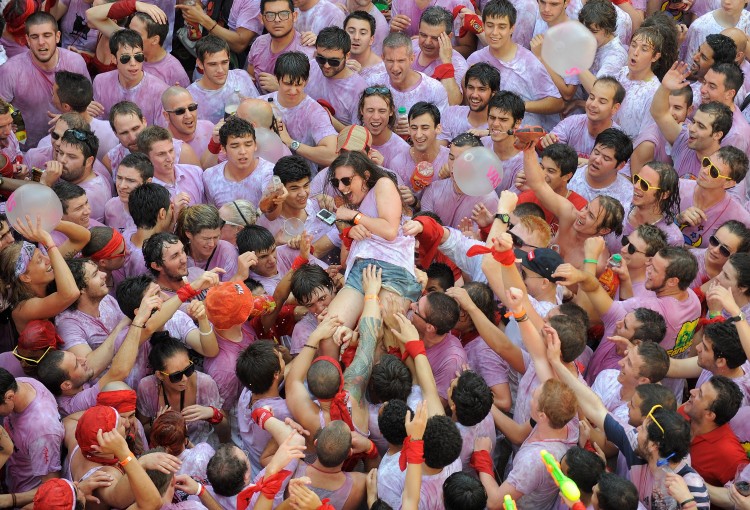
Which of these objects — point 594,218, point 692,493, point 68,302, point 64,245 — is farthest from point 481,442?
point 64,245

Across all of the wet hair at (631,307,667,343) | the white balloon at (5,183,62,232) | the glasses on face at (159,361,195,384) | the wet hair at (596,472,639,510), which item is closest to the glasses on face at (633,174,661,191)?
the wet hair at (631,307,667,343)

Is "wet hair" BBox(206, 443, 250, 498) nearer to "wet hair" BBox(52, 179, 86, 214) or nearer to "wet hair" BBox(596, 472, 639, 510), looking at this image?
"wet hair" BBox(596, 472, 639, 510)

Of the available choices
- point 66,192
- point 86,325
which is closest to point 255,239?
point 86,325

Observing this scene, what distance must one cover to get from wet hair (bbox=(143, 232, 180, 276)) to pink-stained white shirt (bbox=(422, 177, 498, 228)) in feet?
6.54

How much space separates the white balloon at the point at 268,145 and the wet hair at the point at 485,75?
5.24 ft

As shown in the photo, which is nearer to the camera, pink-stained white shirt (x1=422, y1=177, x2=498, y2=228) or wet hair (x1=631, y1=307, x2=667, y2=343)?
wet hair (x1=631, y1=307, x2=667, y2=343)

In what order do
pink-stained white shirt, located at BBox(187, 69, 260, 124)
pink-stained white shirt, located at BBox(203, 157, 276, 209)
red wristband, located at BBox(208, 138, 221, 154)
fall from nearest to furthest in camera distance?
pink-stained white shirt, located at BBox(203, 157, 276, 209), red wristband, located at BBox(208, 138, 221, 154), pink-stained white shirt, located at BBox(187, 69, 260, 124)

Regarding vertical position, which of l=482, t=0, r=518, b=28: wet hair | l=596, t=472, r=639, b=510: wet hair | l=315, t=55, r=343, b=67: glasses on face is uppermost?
l=482, t=0, r=518, b=28: wet hair

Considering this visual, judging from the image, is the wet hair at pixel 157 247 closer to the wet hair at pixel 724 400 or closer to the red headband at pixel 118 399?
the red headband at pixel 118 399

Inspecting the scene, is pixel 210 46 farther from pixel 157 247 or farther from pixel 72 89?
pixel 157 247

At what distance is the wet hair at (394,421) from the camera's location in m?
5.31

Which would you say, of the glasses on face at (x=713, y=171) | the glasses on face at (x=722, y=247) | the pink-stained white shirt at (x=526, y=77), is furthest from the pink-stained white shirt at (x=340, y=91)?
Result: the glasses on face at (x=722, y=247)

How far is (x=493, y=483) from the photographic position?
549cm

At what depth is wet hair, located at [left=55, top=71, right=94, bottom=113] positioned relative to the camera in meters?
8.00
